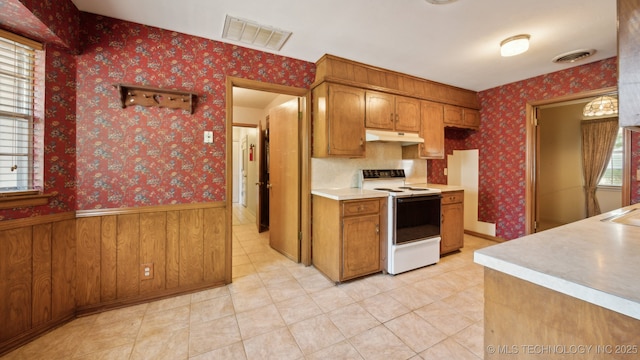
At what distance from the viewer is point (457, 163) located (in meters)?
4.30

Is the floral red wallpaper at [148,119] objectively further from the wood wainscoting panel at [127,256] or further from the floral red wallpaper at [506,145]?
the floral red wallpaper at [506,145]

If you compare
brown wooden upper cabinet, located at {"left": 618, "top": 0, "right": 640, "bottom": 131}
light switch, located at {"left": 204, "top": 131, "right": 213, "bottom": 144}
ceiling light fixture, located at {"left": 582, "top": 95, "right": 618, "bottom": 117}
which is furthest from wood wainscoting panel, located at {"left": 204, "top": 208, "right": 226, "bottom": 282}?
ceiling light fixture, located at {"left": 582, "top": 95, "right": 618, "bottom": 117}

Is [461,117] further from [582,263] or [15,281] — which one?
[15,281]

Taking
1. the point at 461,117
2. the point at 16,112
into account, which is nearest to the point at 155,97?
the point at 16,112

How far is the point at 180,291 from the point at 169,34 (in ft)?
7.88

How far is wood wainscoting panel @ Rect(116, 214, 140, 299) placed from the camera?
2082mm

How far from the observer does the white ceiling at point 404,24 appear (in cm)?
190

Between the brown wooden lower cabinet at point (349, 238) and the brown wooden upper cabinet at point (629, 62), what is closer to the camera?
the brown wooden upper cabinet at point (629, 62)

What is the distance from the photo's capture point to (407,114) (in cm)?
Result: 326

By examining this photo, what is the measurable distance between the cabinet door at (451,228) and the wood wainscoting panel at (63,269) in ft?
12.2

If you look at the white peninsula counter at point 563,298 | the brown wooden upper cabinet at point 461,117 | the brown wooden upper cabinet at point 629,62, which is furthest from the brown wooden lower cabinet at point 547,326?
the brown wooden upper cabinet at point 461,117

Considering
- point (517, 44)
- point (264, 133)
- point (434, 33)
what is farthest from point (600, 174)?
point (264, 133)

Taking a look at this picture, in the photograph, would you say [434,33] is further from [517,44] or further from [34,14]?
[34,14]

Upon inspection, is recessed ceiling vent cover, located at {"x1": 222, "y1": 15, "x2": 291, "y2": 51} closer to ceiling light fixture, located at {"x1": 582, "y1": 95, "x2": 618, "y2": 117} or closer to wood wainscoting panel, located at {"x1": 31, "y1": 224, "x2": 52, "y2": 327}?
wood wainscoting panel, located at {"x1": 31, "y1": 224, "x2": 52, "y2": 327}
